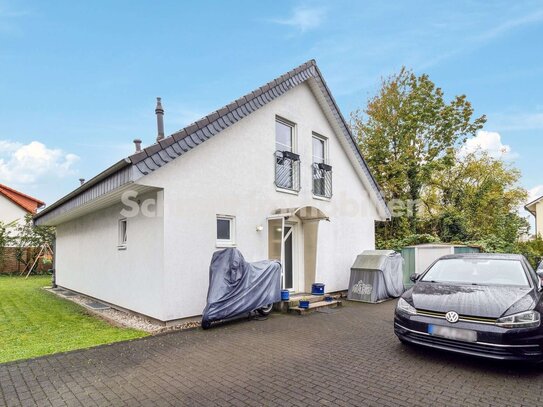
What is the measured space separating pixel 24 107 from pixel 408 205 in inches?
839

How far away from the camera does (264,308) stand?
8258 millimetres

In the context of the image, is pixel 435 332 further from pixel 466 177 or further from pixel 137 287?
pixel 466 177

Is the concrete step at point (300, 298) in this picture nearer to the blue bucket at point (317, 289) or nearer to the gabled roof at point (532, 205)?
the blue bucket at point (317, 289)

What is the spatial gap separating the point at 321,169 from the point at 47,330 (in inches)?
349

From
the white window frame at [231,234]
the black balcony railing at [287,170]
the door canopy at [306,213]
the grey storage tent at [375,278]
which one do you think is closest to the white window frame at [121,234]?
the white window frame at [231,234]

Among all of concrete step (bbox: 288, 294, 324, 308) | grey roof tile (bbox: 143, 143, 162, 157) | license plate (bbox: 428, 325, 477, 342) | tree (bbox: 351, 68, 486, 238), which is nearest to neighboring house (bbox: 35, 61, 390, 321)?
grey roof tile (bbox: 143, 143, 162, 157)

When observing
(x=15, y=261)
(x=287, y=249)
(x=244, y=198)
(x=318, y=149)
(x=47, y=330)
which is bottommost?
(x=15, y=261)

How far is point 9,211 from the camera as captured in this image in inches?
1051

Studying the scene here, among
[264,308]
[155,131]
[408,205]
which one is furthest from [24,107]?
[408,205]

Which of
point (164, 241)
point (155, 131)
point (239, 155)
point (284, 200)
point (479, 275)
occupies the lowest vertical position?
point (479, 275)

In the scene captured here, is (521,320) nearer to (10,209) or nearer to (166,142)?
(166,142)

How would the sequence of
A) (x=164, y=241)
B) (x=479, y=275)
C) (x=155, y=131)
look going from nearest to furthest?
(x=479, y=275) → (x=164, y=241) → (x=155, y=131)

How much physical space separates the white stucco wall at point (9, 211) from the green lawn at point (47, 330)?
1935cm

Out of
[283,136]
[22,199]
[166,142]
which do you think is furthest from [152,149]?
[22,199]
